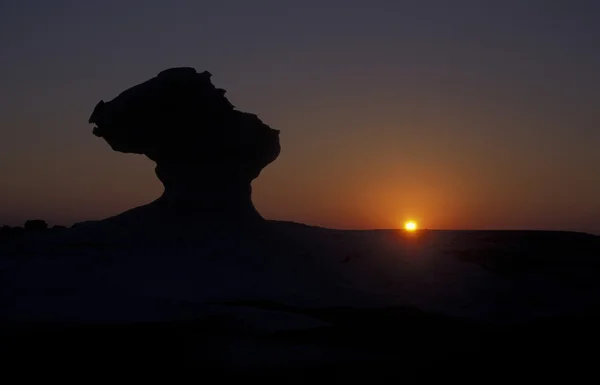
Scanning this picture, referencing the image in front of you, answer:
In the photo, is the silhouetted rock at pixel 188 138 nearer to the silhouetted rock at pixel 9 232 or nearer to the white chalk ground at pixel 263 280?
the white chalk ground at pixel 263 280

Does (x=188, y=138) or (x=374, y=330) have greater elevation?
(x=188, y=138)

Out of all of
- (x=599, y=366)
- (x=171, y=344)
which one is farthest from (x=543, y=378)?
(x=171, y=344)

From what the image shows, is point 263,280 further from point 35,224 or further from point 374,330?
point 35,224

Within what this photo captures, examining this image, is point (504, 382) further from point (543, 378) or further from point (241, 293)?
point (241, 293)

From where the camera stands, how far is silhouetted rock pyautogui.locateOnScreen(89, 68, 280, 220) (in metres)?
25.7

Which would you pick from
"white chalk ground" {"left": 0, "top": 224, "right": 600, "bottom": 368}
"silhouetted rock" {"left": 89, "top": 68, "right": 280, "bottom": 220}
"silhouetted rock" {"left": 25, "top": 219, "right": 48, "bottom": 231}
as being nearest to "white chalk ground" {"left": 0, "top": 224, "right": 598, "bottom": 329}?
"white chalk ground" {"left": 0, "top": 224, "right": 600, "bottom": 368}

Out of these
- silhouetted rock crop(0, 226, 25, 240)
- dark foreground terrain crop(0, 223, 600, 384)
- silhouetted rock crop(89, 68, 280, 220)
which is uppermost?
silhouetted rock crop(89, 68, 280, 220)

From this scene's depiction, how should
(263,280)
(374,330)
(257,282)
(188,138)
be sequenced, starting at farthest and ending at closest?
(188,138) → (263,280) → (257,282) → (374,330)

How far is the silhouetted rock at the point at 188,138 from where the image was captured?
25.7 m

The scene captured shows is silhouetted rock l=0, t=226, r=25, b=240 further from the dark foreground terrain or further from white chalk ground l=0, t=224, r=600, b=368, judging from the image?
the dark foreground terrain

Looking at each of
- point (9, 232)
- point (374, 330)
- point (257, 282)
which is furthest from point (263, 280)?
point (9, 232)

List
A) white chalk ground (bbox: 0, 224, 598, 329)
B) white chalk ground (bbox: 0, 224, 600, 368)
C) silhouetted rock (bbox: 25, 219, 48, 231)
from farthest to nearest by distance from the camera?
1. silhouetted rock (bbox: 25, 219, 48, 231)
2. white chalk ground (bbox: 0, 224, 598, 329)
3. white chalk ground (bbox: 0, 224, 600, 368)

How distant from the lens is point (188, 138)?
2638cm

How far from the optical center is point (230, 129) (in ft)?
88.2
